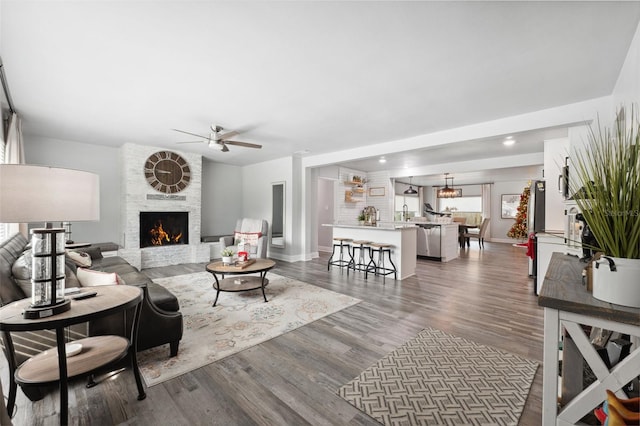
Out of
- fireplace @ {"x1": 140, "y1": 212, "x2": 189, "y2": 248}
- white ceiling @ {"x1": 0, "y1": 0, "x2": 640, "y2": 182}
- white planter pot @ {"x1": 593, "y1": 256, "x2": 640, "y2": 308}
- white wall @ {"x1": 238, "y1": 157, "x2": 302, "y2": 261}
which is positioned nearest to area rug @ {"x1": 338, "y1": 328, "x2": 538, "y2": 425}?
white planter pot @ {"x1": 593, "y1": 256, "x2": 640, "y2": 308}

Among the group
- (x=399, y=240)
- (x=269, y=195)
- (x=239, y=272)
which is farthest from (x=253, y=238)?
(x=399, y=240)

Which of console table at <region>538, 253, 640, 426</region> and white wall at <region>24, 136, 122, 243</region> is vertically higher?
white wall at <region>24, 136, 122, 243</region>

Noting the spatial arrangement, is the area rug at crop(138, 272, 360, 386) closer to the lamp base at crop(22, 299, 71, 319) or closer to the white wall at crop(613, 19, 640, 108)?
the lamp base at crop(22, 299, 71, 319)

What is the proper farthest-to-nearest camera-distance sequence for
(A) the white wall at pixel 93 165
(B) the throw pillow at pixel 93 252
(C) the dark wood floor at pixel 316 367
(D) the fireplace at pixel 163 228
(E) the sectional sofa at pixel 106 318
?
(D) the fireplace at pixel 163 228 < (A) the white wall at pixel 93 165 < (B) the throw pillow at pixel 93 252 < (E) the sectional sofa at pixel 106 318 < (C) the dark wood floor at pixel 316 367

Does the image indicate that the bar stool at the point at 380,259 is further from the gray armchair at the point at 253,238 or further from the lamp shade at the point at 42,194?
the lamp shade at the point at 42,194

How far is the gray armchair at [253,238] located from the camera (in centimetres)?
578

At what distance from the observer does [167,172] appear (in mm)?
Result: 5977

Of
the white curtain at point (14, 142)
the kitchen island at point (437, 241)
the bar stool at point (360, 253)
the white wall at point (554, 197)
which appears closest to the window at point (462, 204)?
the kitchen island at point (437, 241)

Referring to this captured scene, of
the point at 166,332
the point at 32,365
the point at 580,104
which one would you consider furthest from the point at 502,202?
the point at 32,365

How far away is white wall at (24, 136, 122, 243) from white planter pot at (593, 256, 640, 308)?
24.1ft

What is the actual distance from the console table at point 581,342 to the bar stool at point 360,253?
4.01 m

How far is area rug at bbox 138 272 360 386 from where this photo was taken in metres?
2.24

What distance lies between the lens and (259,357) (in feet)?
7.55

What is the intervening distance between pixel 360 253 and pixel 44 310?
479 cm
